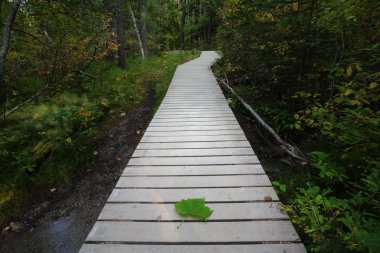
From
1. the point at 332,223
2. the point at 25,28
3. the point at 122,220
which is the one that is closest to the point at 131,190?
the point at 122,220

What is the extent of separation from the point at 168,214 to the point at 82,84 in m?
7.92

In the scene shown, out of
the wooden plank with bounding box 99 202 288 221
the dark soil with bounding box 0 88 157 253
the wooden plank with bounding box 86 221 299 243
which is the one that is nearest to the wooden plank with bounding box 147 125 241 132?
the dark soil with bounding box 0 88 157 253

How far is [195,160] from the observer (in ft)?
12.0

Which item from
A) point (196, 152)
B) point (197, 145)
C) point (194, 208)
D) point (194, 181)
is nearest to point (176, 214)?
point (194, 208)

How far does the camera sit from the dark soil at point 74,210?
3.60m

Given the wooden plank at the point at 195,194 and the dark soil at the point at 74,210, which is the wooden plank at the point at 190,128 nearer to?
the dark soil at the point at 74,210

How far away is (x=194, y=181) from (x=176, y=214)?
0.67 meters

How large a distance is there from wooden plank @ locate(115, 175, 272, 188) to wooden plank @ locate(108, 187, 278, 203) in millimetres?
87

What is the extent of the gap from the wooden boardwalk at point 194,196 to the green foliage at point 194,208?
0.07 metres

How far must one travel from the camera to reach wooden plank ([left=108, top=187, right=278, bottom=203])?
108 inches

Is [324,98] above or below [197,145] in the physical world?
above

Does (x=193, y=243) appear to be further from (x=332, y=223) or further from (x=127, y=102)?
(x=127, y=102)

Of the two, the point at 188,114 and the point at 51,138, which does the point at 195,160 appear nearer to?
the point at 188,114

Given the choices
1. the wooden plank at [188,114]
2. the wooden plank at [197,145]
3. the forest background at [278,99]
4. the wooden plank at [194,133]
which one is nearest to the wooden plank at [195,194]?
the forest background at [278,99]
